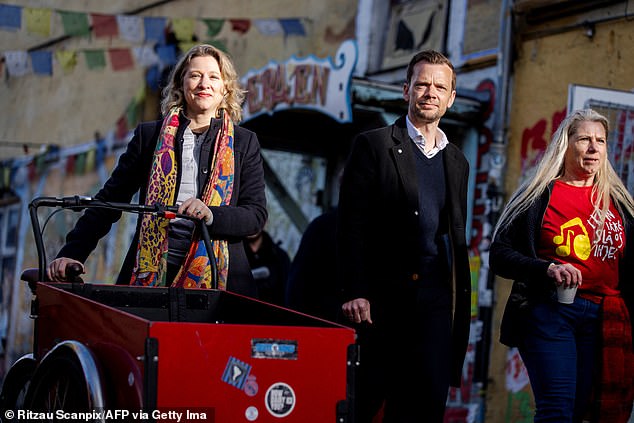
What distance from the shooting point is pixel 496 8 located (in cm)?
957

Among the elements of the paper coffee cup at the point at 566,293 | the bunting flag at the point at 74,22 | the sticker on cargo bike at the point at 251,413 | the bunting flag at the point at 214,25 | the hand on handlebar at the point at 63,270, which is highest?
the bunting flag at the point at 214,25

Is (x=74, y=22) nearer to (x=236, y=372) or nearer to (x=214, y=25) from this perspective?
(x=214, y=25)

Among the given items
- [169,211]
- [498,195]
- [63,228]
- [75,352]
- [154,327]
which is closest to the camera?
[154,327]

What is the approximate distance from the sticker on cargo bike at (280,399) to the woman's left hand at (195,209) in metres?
1.04

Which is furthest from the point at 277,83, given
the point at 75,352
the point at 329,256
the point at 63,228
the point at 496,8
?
the point at 63,228

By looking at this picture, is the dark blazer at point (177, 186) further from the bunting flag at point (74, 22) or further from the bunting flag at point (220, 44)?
the bunting flag at point (220, 44)

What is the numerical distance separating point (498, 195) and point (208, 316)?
16.7 ft

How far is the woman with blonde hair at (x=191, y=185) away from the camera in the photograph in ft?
15.3

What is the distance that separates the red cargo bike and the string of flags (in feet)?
25.9

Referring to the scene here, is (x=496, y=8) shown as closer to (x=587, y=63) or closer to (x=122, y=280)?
(x=587, y=63)

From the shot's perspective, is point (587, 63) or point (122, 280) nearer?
point (122, 280)

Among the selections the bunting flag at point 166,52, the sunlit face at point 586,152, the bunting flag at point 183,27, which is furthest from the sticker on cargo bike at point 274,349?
the bunting flag at point 183,27

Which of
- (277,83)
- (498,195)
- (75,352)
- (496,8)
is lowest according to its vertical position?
(75,352)

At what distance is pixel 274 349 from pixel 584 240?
1.89 m
